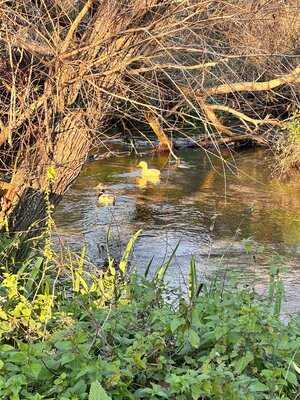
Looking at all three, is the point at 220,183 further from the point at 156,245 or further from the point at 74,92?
the point at 74,92

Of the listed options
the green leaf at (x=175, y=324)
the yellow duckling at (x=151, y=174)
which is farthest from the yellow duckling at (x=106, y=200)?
the green leaf at (x=175, y=324)

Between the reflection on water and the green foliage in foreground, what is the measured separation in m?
3.47

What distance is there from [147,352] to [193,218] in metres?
7.61

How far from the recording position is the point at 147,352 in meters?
3.13

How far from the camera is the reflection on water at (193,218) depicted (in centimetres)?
841

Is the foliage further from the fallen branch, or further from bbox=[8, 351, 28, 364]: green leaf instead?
bbox=[8, 351, 28, 364]: green leaf

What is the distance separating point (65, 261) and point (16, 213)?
647 millimetres

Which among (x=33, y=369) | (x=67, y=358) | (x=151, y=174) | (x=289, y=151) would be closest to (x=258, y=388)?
(x=67, y=358)

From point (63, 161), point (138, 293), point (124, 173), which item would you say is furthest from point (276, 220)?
point (138, 293)

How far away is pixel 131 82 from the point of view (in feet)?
18.0

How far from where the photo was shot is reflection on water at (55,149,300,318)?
8.41 metres

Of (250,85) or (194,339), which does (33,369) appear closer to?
(194,339)

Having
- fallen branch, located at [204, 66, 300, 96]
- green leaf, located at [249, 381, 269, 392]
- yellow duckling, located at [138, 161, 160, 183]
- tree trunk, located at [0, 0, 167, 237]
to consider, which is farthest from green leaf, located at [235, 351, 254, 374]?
yellow duckling, located at [138, 161, 160, 183]

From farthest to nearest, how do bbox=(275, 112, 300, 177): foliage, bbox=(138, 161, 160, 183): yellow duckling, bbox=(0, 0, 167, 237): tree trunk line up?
bbox=(275, 112, 300, 177): foliage, bbox=(138, 161, 160, 183): yellow duckling, bbox=(0, 0, 167, 237): tree trunk
